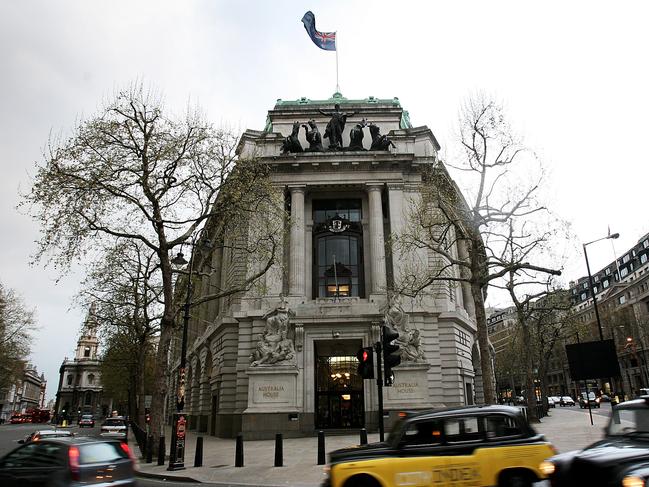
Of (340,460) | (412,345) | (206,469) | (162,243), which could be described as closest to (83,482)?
(340,460)

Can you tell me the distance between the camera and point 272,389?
26578 millimetres

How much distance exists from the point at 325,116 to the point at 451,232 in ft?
42.7

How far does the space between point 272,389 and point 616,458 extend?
72.9ft

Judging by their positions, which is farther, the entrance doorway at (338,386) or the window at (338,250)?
the window at (338,250)

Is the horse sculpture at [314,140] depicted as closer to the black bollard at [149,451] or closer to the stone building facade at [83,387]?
the black bollard at [149,451]

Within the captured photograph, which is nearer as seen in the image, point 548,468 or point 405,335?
point 548,468

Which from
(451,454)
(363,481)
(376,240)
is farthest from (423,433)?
(376,240)

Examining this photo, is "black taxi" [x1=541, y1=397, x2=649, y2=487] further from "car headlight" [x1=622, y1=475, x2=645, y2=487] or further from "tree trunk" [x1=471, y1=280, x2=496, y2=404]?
"tree trunk" [x1=471, y1=280, x2=496, y2=404]

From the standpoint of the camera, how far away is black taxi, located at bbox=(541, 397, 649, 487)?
5586 mm

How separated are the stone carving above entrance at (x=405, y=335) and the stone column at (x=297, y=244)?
18.7 feet

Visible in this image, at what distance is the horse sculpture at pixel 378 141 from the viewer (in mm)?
32875

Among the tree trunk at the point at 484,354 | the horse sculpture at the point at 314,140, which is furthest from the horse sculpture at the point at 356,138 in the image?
the tree trunk at the point at 484,354

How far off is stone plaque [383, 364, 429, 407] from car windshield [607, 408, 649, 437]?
18806mm

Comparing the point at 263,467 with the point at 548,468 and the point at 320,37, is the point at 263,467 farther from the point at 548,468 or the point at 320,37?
the point at 320,37
